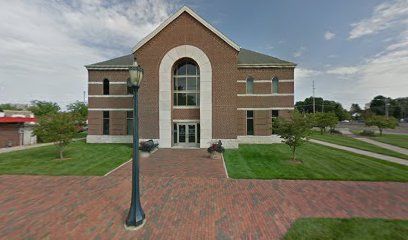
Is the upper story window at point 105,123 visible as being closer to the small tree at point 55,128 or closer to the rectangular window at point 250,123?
the small tree at point 55,128

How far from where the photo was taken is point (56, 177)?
9961 mm

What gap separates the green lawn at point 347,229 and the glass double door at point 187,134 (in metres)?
13.9

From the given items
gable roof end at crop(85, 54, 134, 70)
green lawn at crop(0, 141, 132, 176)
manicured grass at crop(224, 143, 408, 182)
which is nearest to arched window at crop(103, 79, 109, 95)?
gable roof end at crop(85, 54, 134, 70)

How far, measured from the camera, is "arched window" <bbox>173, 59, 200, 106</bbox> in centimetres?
1939

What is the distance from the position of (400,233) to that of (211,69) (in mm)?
16101

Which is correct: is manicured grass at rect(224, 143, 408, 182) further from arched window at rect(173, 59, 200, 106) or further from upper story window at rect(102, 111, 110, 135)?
upper story window at rect(102, 111, 110, 135)

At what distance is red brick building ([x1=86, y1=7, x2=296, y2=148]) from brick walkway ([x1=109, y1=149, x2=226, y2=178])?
4.15m

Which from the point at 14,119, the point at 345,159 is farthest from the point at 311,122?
the point at 14,119

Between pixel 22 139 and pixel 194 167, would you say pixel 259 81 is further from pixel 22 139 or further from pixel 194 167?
pixel 22 139

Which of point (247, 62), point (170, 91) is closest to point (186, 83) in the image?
point (170, 91)

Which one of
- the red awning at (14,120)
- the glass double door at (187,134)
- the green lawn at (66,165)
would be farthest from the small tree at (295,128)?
the red awning at (14,120)

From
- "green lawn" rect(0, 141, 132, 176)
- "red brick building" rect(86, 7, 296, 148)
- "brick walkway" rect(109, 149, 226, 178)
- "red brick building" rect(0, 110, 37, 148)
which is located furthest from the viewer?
"red brick building" rect(0, 110, 37, 148)

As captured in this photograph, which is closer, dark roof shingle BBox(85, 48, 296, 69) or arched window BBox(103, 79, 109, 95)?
dark roof shingle BBox(85, 48, 296, 69)

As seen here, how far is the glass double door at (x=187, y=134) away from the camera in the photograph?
1926 centimetres
